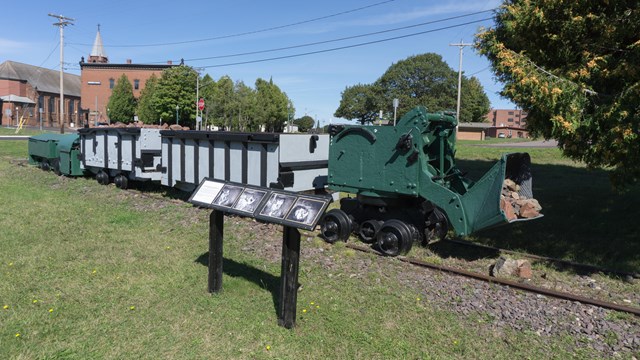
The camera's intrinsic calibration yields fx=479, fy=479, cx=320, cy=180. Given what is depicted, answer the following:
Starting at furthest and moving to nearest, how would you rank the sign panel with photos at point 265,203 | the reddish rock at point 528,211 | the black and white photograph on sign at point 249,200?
the reddish rock at point 528,211, the black and white photograph on sign at point 249,200, the sign panel with photos at point 265,203

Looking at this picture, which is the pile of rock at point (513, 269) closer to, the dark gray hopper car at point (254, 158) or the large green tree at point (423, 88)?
the dark gray hopper car at point (254, 158)

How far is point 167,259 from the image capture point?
6.84 metres

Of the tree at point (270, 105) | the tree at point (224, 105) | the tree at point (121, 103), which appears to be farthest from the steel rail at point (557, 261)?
the tree at point (121, 103)

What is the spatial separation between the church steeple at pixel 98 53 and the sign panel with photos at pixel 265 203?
10802 centimetres

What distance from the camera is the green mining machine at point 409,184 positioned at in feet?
22.3

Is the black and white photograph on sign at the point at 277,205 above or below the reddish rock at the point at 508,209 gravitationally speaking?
above

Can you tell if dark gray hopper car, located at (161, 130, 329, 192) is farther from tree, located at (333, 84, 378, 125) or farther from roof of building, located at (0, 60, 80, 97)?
roof of building, located at (0, 60, 80, 97)

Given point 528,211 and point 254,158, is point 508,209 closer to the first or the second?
point 528,211

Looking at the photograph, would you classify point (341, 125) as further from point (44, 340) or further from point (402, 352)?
point (44, 340)

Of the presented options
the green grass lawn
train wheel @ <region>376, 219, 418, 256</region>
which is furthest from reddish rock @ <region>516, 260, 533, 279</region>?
the green grass lawn

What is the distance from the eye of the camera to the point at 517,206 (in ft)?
23.3

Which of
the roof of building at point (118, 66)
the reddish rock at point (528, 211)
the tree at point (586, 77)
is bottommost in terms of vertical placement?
the reddish rock at point (528, 211)

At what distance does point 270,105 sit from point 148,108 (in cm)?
2085

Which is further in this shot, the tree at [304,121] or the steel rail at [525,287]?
the tree at [304,121]
